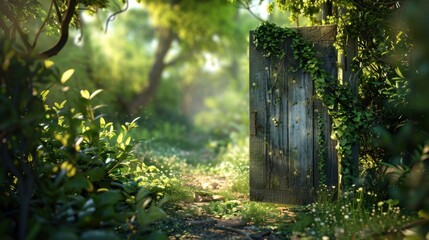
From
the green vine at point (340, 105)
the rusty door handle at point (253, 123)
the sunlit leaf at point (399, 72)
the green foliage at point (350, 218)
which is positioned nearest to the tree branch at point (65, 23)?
the rusty door handle at point (253, 123)

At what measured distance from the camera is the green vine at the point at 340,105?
5.64 metres

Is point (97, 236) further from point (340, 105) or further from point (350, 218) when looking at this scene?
point (340, 105)

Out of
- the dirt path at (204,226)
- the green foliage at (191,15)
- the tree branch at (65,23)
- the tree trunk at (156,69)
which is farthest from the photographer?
the tree trunk at (156,69)

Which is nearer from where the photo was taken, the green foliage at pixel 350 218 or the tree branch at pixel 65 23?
the green foliage at pixel 350 218

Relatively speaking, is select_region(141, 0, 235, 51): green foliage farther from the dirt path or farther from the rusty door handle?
the dirt path

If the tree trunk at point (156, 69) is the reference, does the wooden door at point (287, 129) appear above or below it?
below

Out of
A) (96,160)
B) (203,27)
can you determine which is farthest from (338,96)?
(203,27)

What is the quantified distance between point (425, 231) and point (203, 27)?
589 inches

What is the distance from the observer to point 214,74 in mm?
43688

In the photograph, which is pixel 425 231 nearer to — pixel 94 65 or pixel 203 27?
pixel 203 27

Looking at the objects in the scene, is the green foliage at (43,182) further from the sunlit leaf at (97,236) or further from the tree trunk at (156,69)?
the tree trunk at (156,69)

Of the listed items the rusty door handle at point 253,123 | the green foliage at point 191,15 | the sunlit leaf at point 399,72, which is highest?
the green foliage at point 191,15

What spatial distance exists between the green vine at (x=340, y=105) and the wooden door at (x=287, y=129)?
105mm

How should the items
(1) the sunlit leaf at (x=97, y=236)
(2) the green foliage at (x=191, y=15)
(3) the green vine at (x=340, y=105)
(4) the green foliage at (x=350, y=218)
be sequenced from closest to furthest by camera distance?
1. (1) the sunlit leaf at (x=97, y=236)
2. (4) the green foliage at (x=350, y=218)
3. (3) the green vine at (x=340, y=105)
4. (2) the green foliage at (x=191, y=15)
